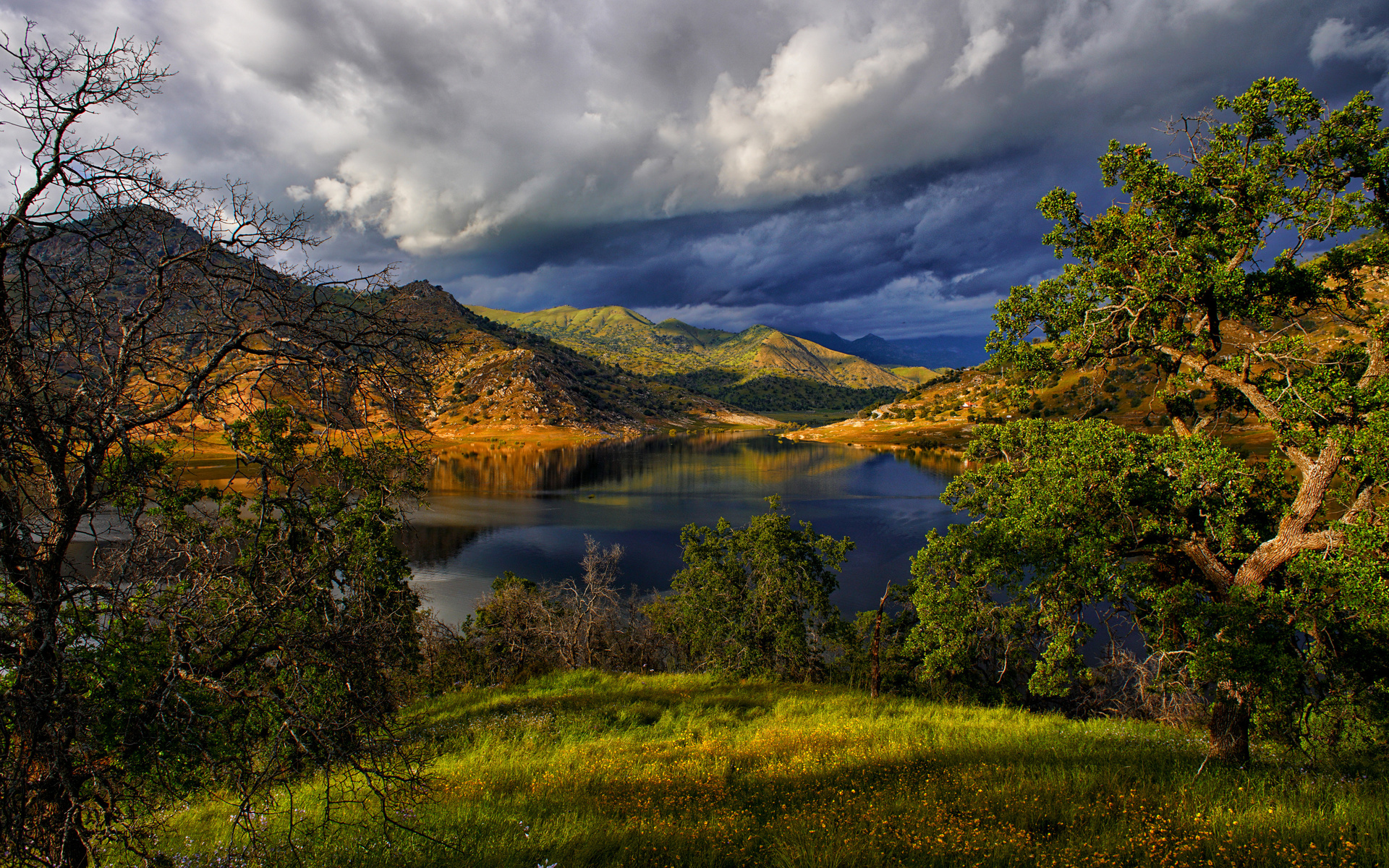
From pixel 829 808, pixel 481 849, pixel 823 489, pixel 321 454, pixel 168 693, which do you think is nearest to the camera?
pixel 168 693

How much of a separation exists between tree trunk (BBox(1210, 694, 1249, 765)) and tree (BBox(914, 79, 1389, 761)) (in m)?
0.03

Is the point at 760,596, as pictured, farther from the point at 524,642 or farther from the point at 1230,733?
the point at 1230,733

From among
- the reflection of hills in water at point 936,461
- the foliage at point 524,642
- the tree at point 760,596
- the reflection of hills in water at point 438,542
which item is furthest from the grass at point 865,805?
→ the reflection of hills in water at point 936,461

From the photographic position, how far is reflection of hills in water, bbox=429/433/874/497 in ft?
349

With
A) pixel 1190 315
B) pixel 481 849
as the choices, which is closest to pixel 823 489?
pixel 1190 315

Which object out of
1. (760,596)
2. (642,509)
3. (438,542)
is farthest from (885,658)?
(642,509)

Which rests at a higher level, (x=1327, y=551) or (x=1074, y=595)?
(x=1327, y=551)

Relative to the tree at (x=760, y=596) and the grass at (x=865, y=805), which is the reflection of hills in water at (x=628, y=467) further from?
the grass at (x=865, y=805)

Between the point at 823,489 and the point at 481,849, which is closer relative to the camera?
the point at 481,849

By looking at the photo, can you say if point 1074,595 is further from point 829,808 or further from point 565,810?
point 565,810

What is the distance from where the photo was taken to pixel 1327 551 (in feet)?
27.8

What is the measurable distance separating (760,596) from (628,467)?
370 ft

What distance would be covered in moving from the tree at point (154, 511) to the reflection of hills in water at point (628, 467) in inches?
3682

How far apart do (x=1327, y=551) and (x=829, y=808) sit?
8.14m
